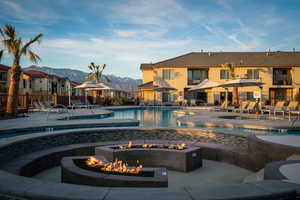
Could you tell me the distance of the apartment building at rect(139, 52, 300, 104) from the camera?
33156 mm

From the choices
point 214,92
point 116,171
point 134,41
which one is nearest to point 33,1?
point 134,41

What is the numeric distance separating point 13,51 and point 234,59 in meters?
29.3

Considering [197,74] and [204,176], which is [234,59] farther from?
[204,176]

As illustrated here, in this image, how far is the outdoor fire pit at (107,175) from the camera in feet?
12.5

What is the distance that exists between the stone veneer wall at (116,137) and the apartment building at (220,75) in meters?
24.1

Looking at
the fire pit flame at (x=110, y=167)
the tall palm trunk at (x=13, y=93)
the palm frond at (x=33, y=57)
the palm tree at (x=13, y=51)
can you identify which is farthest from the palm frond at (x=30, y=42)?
the fire pit flame at (x=110, y=167)

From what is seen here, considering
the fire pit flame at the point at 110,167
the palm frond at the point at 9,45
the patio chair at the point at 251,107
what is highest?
the palm frond at the point at 9,45

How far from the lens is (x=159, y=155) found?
5.97 metres

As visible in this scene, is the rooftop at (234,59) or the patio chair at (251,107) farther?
the rooftop at (234,59)

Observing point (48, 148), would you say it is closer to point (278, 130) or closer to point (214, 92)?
point (278, 130)

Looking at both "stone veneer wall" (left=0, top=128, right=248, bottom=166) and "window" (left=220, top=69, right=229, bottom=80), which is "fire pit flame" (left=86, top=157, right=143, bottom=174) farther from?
"window" (left=220, top=69, right=229, bottom=80)

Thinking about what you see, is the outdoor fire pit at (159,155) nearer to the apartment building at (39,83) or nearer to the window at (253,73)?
the window at (253,73)

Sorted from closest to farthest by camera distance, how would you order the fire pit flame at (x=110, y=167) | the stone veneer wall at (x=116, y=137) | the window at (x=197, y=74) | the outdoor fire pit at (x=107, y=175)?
the outdoor fire pit at (x=107, y=175), the fire pit flame at (x=110, y=167), the stone veneer wall at (x=116, y=137), the window at (x=197, y=74)

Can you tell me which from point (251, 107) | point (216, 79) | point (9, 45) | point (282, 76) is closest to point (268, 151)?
point (251, 107)
